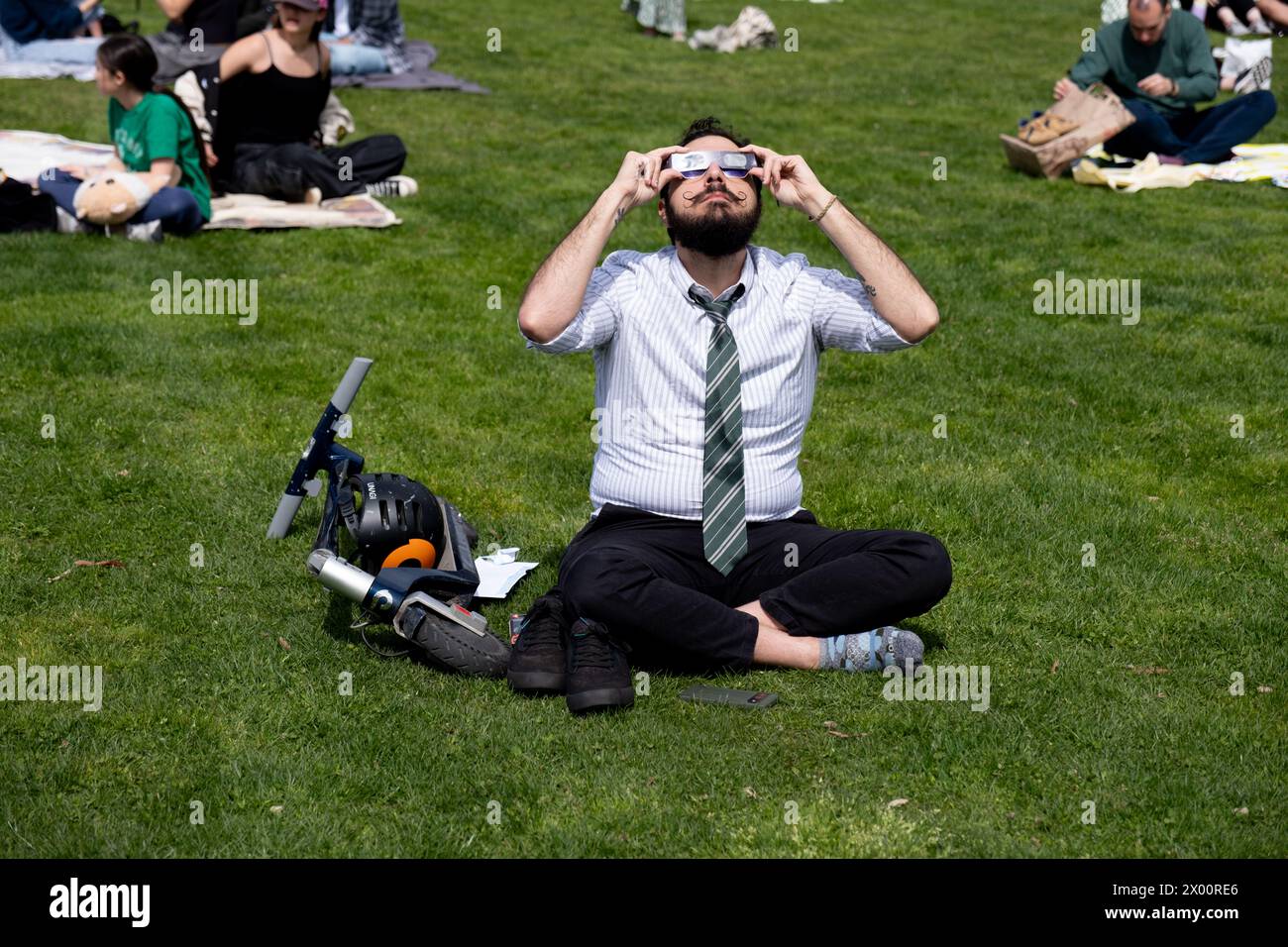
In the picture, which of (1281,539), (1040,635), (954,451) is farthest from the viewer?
(954,451)


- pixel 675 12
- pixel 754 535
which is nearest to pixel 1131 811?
pixel 754 535

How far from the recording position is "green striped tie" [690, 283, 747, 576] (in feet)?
17.7

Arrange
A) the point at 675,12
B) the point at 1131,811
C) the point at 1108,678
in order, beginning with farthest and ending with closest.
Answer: the point at 675,12, the point at 1108,678, the point at 1131,811

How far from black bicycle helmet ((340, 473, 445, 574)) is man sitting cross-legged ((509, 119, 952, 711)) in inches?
25.6

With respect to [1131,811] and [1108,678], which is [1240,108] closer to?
[1108,678]

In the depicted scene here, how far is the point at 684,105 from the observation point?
1647 cm

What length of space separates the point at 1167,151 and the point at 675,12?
9.25 m

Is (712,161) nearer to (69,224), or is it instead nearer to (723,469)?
(723,469)

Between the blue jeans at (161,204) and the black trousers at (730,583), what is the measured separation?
20.6ft

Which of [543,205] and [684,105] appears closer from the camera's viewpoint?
[543,205]

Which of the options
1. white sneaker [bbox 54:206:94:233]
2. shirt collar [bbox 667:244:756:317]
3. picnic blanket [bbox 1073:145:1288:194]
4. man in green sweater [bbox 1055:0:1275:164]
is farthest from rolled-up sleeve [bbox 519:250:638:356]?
man in green sweater [bbox 1055:0:1275:164]

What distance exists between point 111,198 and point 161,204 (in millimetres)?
342

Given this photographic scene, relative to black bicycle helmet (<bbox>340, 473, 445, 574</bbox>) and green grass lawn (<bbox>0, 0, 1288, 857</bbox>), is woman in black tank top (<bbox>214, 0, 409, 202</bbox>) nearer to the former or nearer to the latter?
green grass lawn (<bbox>0, 0, 1288, 857</bbox>)

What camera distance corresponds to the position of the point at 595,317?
5438 millimetres
